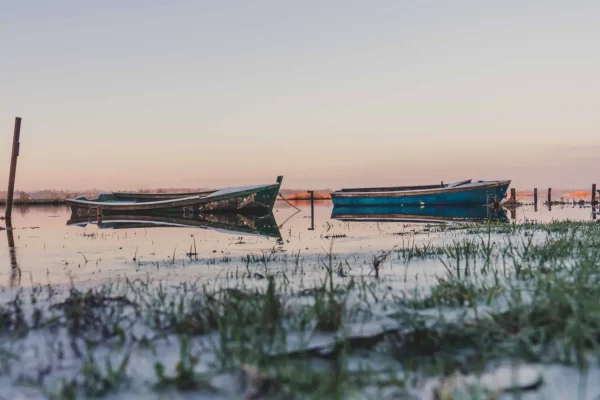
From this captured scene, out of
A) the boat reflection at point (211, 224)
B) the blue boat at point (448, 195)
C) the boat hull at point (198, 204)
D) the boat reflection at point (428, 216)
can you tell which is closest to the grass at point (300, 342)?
the boat reflection at point (211, 224)

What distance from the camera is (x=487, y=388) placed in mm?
2059

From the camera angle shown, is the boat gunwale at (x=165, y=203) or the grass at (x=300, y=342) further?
the boat gunwale at (x=165, y=203)

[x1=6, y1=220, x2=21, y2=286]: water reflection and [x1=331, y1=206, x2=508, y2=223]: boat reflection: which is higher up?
[x1=6, y1=220, x2=21, y2=286]: water reflection

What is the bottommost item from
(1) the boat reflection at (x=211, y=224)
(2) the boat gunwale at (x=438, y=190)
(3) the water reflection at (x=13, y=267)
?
(1) the boat reflection at (x=211, y=224)

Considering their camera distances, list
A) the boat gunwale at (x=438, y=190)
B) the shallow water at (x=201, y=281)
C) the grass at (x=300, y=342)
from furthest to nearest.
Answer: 1. the boat gunwale at (x=438, y=190)
2. the shallow water at (x=201, y=281)
3. the grass at (x=300, y=342)

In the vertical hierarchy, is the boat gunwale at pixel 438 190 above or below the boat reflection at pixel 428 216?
above

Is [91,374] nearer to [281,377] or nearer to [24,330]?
[281,377]

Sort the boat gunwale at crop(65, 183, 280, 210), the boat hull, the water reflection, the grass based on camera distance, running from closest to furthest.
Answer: the grass, the water reflection, the boat gunwale at crop(65, 183, 280, 210), the boat hull

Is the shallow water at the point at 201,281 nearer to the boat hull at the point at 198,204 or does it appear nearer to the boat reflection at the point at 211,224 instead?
the boat reflection at the point at 211,224

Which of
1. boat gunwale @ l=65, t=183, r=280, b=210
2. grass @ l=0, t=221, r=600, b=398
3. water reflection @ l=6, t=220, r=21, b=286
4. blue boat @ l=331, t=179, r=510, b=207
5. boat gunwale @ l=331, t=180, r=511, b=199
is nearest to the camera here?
grass @ l=0, t=221, r=600, b=398

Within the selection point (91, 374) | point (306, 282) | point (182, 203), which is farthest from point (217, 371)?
point (182, 203)

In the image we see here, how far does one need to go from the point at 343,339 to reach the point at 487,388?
0.81 m

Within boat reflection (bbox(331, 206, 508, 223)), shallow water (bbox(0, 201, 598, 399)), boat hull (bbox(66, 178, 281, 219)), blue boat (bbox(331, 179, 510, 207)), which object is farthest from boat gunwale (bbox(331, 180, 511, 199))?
shallow water (bbox(0, 201, 598, 399))

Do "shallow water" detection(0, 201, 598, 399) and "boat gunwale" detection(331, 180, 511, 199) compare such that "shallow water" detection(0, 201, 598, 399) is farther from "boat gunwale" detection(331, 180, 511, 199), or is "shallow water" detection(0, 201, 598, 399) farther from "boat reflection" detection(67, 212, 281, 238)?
"boat gunwale" detection(331, 180, 511, 199)
